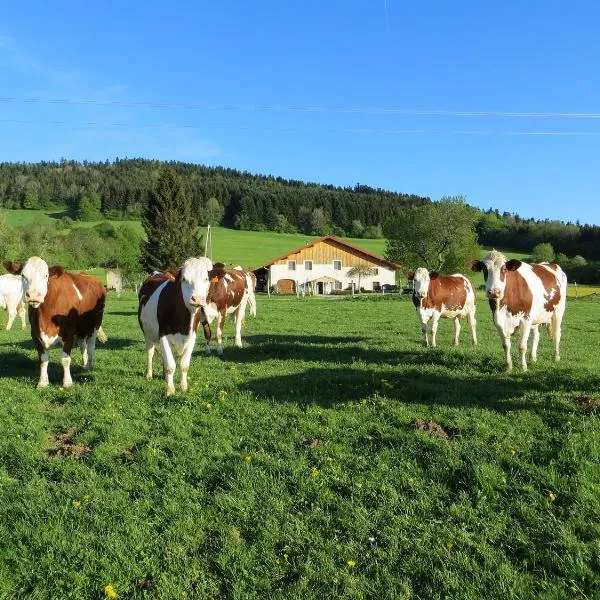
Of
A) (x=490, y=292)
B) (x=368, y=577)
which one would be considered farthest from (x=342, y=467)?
(x=490, y=292)

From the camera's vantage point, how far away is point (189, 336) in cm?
919

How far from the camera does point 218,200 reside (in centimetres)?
12406

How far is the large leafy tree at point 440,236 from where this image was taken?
64188mm

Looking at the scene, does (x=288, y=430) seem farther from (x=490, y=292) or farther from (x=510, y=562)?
(x=490, y=292)

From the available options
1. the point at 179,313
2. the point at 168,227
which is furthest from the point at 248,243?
the point at 179,313

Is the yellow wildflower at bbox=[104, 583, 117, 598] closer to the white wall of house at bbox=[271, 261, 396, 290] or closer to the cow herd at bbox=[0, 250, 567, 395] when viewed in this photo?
the cow herd at bbox=[0, 250, 567, 395]

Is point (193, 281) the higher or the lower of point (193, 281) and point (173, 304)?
the higher

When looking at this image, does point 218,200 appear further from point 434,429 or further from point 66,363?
point 434,429

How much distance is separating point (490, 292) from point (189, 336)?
585 centimetres

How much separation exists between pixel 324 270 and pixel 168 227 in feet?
77.5

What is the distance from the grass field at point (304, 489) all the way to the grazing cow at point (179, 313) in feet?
2.26

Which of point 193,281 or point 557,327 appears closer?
point 193,281

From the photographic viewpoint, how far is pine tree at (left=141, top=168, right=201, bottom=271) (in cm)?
5878

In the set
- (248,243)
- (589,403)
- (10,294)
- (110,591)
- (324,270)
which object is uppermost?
(248,243)
